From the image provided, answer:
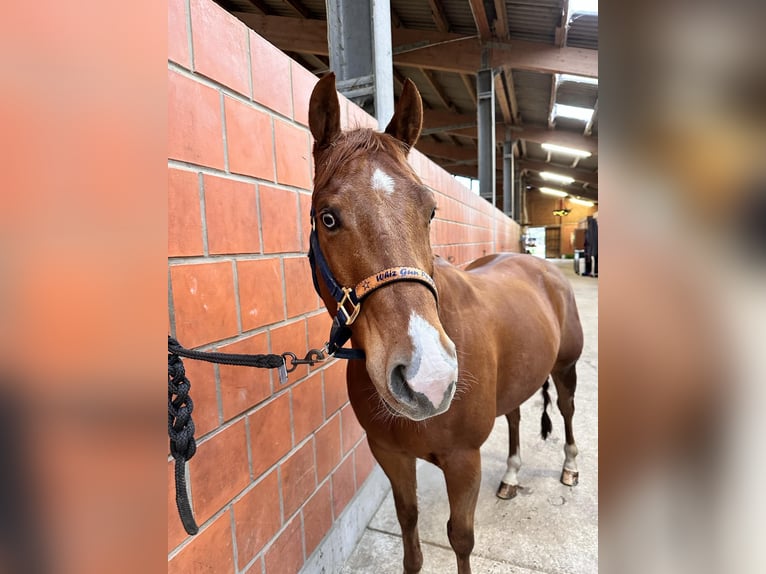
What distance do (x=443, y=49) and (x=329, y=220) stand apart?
7.29 m

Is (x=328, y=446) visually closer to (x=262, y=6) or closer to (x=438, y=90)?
(x=262, y=6)

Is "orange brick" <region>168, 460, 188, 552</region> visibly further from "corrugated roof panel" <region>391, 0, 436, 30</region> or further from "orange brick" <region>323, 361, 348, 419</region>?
"corrugated roof panel" <region>391, 0, 436, 30</region>

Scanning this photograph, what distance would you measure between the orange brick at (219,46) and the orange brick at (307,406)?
1.01 metres

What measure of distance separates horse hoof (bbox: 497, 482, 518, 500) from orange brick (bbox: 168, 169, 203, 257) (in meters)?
1.95

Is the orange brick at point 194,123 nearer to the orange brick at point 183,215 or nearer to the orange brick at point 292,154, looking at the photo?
the orange brick at point 183,215

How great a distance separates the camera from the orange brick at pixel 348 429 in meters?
1.88

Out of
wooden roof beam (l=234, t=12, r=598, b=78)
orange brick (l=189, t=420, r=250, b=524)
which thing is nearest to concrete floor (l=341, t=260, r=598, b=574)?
orange brick (l=189, t=420, r=250, b=524)

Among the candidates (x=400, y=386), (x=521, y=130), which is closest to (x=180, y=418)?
(x=400, y=386)

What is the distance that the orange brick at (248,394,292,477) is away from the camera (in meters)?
1.25
